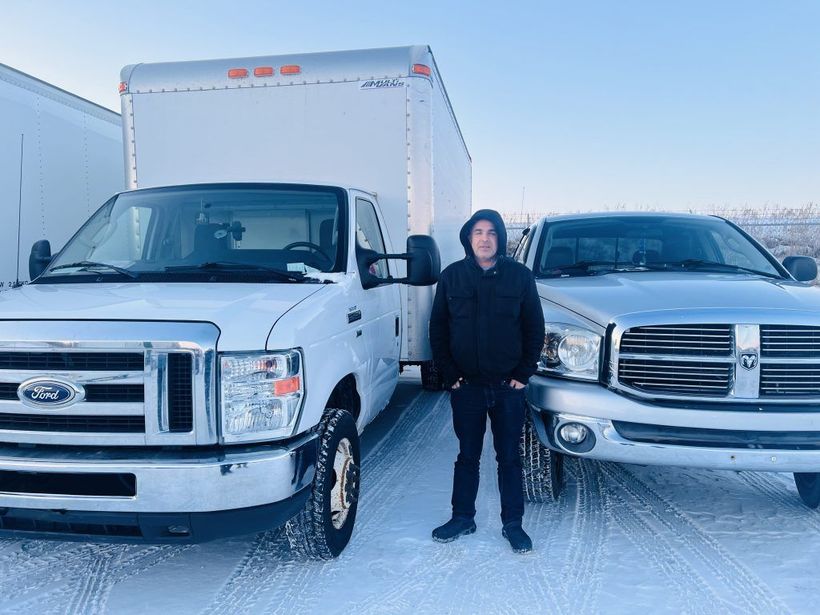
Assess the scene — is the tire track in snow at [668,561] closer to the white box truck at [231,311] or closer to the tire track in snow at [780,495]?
the tire track in snow at [780,495]

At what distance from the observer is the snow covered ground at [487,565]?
9.84ft

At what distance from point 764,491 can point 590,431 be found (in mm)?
1872

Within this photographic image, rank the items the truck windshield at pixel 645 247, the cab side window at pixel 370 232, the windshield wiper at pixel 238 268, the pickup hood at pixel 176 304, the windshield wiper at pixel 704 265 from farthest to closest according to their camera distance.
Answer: the truck windshield at pixel 645 247 → the windshield wiper at pixel 704 265 → the cab side window at pixel 370 232 → the windshield wiper at pixel 238 268 → the pickup hood at pixel 176 304

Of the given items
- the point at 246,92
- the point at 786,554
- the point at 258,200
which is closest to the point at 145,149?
the point at 246,92

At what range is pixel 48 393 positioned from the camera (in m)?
2.74

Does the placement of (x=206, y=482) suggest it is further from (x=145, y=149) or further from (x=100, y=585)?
(x=145, y=149)

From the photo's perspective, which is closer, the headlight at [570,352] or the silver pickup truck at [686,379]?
the silver pickup truck at [686,379]

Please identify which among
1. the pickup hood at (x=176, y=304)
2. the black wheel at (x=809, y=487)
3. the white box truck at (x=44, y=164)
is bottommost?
the black wheel at (x=809, y=487)

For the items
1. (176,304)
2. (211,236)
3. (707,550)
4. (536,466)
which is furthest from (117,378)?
(707,550)

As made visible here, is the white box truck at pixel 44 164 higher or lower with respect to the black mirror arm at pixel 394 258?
higher

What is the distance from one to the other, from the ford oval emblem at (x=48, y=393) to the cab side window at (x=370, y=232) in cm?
204

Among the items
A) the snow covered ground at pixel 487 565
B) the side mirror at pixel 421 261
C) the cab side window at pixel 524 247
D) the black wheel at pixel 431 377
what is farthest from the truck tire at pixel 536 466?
the black wheel at pixel 431 377

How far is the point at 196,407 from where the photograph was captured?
2.68 meters

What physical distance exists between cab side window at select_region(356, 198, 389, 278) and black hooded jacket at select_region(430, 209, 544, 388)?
1.02 meters
